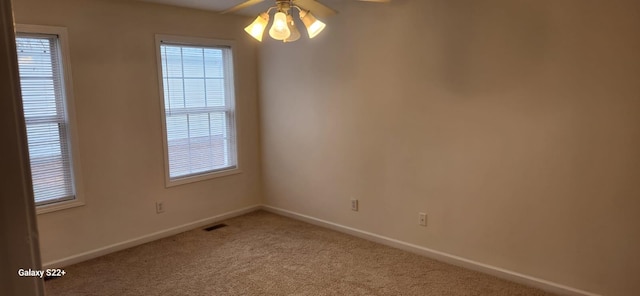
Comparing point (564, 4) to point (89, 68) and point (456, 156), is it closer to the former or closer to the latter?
point (456, 156)

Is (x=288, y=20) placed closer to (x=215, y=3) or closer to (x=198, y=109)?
(x=215, y=3)

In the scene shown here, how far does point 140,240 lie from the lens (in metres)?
3.95

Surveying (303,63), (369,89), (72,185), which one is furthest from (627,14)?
(72,185)

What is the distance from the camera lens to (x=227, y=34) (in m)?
4.44

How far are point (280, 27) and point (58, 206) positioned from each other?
2.55 m

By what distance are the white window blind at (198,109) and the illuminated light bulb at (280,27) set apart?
2.15m

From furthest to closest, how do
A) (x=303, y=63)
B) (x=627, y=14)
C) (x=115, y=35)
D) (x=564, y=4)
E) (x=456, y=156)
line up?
(x=303, y=63), (x=115, y=35), (x=456, y=156), (x=564, y=4), (x=627, y=14)

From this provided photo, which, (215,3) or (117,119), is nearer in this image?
(117,119)

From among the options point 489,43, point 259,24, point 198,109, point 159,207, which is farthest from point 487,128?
point 159,207

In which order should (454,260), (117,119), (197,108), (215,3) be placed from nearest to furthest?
(454,260) < (117,119) < (215,3) < (197,108)

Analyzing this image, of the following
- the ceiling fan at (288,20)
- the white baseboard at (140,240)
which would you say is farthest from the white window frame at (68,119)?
the ceiling fan at (288,20)

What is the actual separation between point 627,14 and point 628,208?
1.21 m

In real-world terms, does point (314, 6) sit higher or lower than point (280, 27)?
higher

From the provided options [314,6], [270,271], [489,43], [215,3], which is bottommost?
[270,271]
